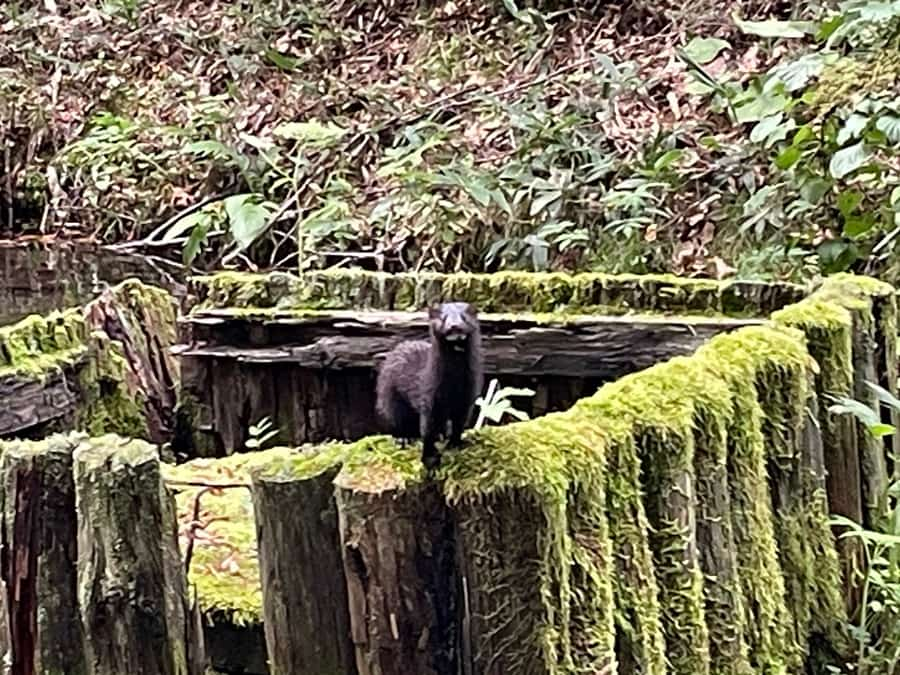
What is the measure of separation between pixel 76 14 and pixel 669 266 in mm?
8571

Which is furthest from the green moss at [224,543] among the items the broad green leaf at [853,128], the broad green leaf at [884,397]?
the broad green leaf at [853,128]

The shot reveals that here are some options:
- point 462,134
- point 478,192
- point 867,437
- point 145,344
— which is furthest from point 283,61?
point 867,437

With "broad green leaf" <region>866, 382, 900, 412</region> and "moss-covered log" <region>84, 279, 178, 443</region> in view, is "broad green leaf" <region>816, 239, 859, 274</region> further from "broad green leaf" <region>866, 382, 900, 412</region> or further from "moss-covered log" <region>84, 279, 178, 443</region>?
"moss-covered log" <region>84, 279, 178, 443</region>

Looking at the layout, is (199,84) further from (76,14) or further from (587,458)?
(587,458)

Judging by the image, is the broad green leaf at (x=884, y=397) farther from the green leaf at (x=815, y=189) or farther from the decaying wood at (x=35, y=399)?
the decaying wood at (x=35, y=399)

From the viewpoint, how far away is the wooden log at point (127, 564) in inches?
102

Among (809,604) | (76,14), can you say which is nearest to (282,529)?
(809,604)

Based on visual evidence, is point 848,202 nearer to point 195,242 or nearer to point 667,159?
point 667,159

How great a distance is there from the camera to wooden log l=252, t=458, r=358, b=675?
8.50 feet

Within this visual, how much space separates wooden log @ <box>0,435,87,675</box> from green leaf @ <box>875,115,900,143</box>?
4127 millimetres

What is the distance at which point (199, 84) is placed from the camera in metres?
11.7

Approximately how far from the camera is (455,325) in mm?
2674

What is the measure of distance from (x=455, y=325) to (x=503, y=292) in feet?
9.00

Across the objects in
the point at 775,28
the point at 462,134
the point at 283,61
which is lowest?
the point at 462,134
